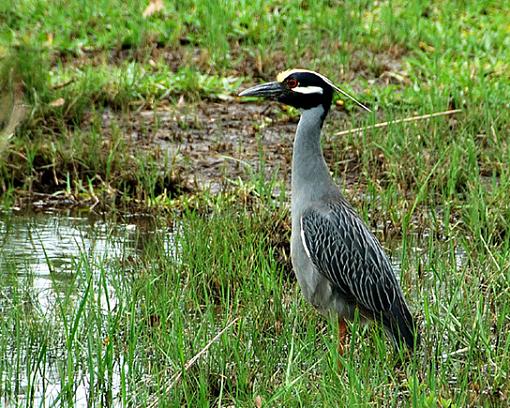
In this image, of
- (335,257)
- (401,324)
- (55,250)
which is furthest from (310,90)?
(55,250)

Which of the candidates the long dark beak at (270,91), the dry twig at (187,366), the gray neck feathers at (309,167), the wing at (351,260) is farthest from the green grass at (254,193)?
the long dark beak at (270,91)

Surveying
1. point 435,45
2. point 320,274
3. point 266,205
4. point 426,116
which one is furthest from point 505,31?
point 320,274

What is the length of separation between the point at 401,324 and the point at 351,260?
1.46ft

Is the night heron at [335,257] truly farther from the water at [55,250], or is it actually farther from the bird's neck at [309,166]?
the water at [55,250]

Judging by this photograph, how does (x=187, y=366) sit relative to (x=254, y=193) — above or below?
above

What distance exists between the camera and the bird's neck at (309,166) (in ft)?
20.1

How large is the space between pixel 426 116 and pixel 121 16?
3.51 meters

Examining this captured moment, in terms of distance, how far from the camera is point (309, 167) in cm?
614

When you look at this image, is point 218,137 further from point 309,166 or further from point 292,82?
point 309,166

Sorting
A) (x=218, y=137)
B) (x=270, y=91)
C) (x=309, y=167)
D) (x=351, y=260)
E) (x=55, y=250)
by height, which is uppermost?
(x=270, y=91)

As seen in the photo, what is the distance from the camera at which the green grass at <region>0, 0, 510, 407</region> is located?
509 centimetres

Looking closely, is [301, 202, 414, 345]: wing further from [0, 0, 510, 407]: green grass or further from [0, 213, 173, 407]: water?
[0, 213, 173, 407]: water

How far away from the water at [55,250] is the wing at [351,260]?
1.08 metres

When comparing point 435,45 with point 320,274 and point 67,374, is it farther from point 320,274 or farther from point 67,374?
point 67,374
